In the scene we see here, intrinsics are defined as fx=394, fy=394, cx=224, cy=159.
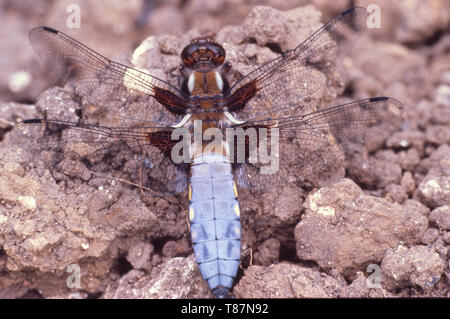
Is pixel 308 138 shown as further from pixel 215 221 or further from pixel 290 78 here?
pixel 215 221

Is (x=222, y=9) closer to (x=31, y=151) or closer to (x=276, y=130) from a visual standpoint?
(x=276, y=130)

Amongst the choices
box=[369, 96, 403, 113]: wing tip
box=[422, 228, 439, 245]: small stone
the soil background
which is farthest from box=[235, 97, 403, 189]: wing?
box=[422, 228, 439, 245]: small stone

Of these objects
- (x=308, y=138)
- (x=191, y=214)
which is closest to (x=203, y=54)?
(x=308, y=138)

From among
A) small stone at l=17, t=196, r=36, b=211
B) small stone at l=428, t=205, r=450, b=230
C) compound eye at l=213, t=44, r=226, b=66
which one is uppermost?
compound eye at l=213, t=44, r=226, b=66

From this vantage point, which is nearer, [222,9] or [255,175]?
[255,175]

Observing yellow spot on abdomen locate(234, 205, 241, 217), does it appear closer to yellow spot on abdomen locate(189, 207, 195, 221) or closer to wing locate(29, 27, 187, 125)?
yellow spot on abdomen locate(189, 207, 195, 221)
